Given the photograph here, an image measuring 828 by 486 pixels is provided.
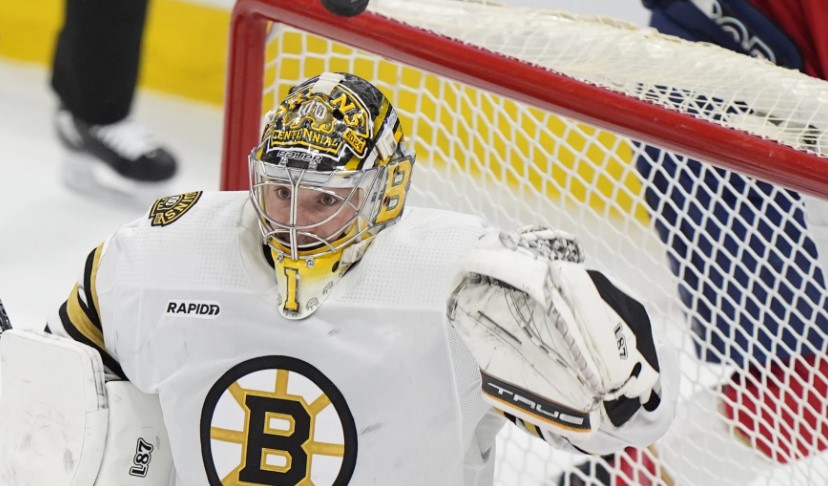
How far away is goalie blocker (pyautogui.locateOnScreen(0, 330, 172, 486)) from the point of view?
1.43 meters

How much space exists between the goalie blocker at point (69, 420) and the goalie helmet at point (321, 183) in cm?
23

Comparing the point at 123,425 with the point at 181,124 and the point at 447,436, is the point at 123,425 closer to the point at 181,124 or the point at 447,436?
the point at 447,436

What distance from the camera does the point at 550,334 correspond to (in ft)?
3.72

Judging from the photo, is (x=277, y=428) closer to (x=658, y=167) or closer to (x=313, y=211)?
(x=313, y=211)

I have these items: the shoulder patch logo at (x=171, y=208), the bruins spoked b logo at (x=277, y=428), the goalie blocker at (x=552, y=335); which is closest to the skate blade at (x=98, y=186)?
the shoulder patch logo at (x=171, y=208)

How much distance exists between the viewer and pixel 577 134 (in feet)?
6.70

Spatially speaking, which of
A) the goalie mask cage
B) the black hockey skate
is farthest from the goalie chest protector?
the black hockey skate

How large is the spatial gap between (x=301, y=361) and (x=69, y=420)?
273mm

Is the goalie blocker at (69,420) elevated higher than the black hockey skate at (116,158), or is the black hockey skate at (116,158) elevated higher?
the goalie blocker at (69,420)

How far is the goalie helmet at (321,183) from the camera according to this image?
1.35 metres

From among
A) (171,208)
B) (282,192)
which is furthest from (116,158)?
(282,192)

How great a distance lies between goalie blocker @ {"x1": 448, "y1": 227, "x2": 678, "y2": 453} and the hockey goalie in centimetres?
8

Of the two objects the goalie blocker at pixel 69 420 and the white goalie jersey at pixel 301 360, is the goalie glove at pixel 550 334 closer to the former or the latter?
the white goalie jersey at pixel 301 360

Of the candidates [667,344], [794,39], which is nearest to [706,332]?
[794,39]
